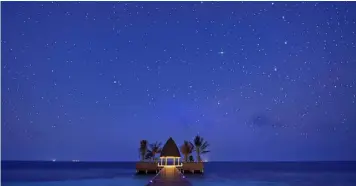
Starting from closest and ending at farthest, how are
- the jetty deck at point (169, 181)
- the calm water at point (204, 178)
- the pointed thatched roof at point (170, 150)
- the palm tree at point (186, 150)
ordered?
1. the jetty deck at point (169, 181)
2. the calm water at point (204, 178)
3. the pointed thatched roof at point (170, 150)
4. the palm tree at point (186, 150)

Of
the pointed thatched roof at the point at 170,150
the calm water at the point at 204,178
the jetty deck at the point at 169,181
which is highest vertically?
the pointed thatched roof at the point at 170,150

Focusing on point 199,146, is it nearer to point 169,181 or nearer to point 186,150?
point 186,150

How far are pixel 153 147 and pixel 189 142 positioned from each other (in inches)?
182

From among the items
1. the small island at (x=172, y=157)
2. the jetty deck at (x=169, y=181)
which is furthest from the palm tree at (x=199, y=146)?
the jetty deck at (x=169, y=181)

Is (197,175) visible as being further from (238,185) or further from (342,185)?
(342,185)

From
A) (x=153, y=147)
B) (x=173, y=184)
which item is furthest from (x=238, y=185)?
(x=173, y=184)

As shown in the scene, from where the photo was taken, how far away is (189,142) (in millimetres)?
51062

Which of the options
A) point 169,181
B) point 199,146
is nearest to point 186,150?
point 199,146

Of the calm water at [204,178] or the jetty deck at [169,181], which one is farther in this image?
the calm water at [204,178]

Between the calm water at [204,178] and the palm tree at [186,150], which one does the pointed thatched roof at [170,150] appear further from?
the palm tree at [186,150]

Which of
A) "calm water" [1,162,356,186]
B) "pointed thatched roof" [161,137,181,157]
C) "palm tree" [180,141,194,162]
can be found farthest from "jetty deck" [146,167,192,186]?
"palm tree" [180,141,194,162]

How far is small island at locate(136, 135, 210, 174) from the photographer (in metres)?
45.2

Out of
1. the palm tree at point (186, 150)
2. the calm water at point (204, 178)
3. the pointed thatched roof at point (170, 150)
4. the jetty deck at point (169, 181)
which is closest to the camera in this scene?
the jetty deck at point (169, 181)

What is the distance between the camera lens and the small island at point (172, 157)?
148 feet
